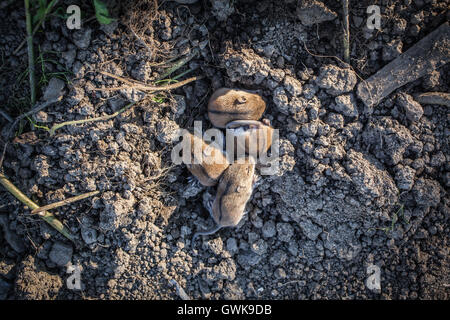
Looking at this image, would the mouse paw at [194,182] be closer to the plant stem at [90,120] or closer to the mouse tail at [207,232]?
the mouse tail at [207,232]

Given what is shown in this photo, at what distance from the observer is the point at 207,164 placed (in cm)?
312

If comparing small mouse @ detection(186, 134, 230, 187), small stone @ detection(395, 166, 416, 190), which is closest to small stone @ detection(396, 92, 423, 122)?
small stone @ detection(395, 166, 416, 190)

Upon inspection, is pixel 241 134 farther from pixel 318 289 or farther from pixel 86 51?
pixel 318 289

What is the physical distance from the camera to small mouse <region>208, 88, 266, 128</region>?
3102 millimetres

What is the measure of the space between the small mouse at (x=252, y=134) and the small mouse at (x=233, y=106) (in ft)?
0.25

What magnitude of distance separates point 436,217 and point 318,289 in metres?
1.62

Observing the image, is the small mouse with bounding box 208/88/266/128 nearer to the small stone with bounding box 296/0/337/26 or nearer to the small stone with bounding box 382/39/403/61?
the small stone with bounding box 296/0/337/26

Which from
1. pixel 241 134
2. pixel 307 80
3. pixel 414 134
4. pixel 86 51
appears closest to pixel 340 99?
pixel 307 80

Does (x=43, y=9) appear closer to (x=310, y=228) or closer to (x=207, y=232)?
(x=207, y=232)

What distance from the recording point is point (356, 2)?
121 inches

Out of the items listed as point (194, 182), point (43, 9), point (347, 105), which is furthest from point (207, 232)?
point (43, 9)

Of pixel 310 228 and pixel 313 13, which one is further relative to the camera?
pixel 310 228

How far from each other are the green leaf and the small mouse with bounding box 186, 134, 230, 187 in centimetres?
137

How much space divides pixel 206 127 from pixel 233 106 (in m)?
0.46
